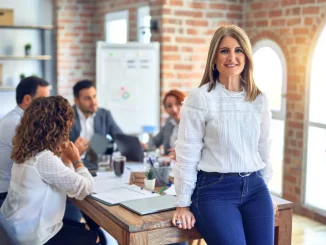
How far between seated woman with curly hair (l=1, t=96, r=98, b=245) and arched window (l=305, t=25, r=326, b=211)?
8.47 ft

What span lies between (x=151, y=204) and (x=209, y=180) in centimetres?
38

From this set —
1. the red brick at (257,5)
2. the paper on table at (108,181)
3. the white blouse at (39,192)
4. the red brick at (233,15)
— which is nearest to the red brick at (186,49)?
the red brick at (233,15)

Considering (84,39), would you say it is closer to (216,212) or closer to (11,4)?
(11,4)

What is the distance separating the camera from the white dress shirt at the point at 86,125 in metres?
3.90

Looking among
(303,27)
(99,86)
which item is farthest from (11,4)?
(303,27)

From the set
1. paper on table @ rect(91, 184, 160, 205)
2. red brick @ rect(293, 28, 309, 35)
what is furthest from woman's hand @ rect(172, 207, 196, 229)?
red brick @ rect(293, 28, 309, 35)

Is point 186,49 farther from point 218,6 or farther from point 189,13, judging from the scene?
point 218,6

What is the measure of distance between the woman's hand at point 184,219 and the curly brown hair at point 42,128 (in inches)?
29.7

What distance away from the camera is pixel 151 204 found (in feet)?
7.41

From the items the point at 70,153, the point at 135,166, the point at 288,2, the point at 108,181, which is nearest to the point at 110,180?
the point at 108,181

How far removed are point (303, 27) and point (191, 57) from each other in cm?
113

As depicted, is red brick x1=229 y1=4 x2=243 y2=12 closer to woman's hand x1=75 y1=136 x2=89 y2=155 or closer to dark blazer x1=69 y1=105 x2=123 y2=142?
dark blazer x1=69 y1=105 x2=123 y2=142

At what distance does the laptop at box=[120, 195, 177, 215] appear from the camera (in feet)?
7.10

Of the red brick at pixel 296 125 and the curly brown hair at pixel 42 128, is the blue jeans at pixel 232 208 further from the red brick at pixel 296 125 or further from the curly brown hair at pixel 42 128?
the red brick at pixel 296 125
